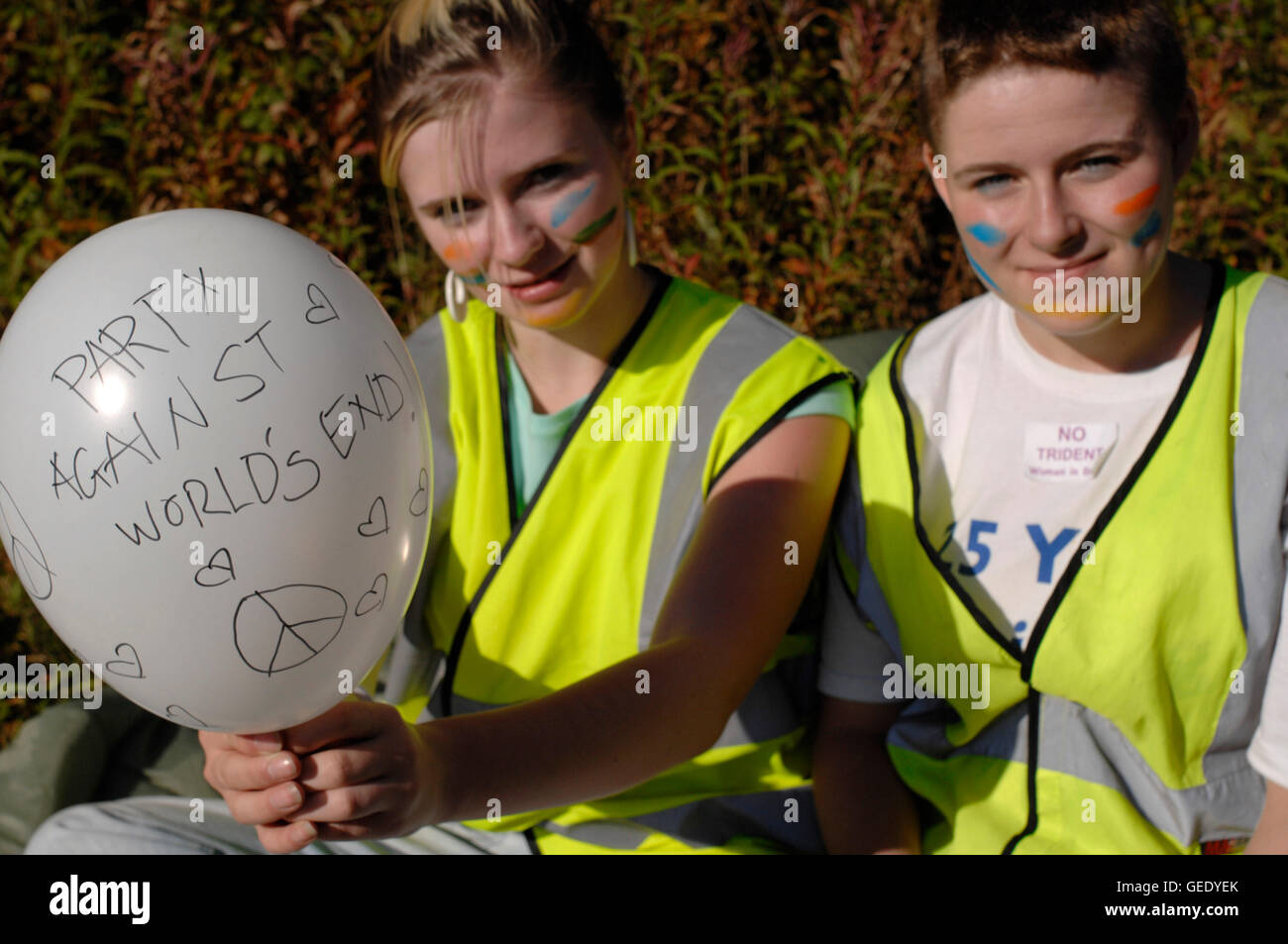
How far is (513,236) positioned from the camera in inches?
62.4

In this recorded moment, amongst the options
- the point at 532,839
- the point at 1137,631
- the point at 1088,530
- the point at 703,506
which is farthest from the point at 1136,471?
the point at 532,839

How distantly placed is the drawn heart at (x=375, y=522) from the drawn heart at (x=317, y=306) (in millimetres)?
186

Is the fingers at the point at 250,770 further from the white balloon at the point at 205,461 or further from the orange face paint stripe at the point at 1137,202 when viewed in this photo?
the orange face paint stripe at the point at 1137,202

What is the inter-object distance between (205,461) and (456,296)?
80 cm

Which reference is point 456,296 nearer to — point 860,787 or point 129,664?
point 129,664

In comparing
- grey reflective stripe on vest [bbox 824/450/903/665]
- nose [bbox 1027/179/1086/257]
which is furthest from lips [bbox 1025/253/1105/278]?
grey reflective stripe on vest [bbox 824/450/903/665]

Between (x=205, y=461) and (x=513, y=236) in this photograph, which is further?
(x=513, y=236)

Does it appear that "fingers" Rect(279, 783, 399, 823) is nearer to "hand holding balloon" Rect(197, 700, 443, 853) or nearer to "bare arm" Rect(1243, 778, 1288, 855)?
"hand holding balloon" Rect(197, 700, 443, 853)

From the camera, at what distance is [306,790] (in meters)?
1.17

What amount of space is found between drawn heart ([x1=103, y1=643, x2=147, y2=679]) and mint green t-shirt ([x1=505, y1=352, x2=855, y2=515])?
71 cm

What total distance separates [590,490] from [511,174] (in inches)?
19.4

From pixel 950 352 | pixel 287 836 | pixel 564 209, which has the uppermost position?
pixel 564 209

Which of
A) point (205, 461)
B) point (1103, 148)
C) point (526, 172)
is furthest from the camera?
point (526, 172)

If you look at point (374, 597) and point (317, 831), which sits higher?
point (374, 597)
